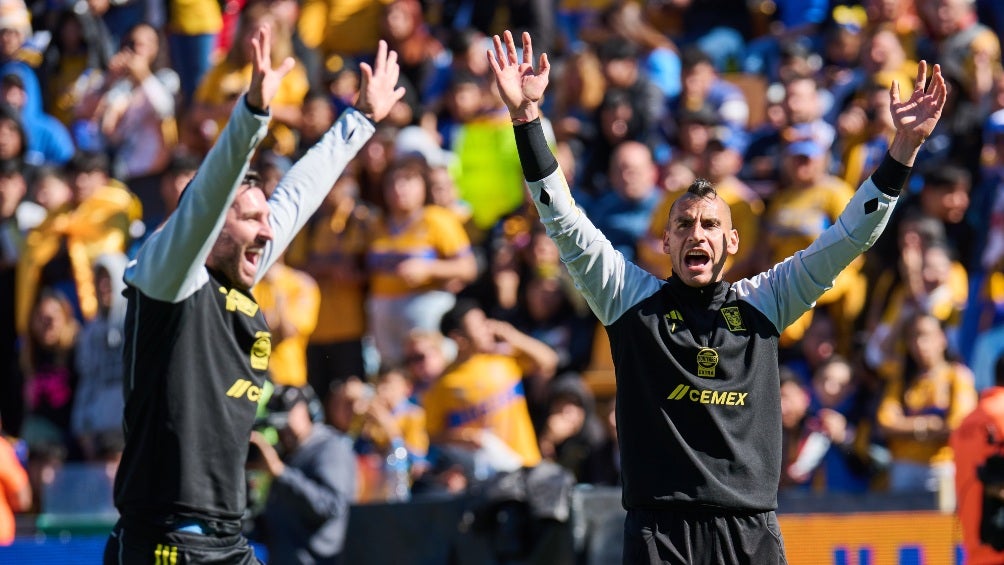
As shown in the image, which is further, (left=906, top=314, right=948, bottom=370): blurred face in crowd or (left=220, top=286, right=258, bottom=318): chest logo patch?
(left=906, top=314, right=948, bottom=370): blurred face in crowd

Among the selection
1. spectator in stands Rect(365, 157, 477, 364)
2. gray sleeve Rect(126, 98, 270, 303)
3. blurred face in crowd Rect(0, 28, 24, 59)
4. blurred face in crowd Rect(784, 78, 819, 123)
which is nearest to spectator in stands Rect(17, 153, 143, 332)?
spectator in stands Rect(365, 157, 477, 364)

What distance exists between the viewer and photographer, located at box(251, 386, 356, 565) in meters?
9.88

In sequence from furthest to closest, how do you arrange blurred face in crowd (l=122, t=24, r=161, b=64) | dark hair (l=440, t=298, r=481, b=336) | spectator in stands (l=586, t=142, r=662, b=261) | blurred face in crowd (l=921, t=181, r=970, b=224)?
blurred face in crowd (l=122, t=24, r=161, b=64), spectator in stands (l=586, t=142, r=662, b=261), blurred face in crowd (l=921, t=181, r=970, b=224), dark hair (l=440, t=298, r=481, b=336)

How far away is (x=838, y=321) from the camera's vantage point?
11.6 m

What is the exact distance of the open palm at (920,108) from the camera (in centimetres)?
613

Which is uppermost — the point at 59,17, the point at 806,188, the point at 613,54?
the point at 59,17

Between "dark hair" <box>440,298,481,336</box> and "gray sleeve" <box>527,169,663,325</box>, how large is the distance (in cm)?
500

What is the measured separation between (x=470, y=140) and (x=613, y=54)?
136 centimetres

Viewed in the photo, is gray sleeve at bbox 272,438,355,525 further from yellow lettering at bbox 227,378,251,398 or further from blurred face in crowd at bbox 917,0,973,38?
blurred face in crowd at bbox 917,0,973,38

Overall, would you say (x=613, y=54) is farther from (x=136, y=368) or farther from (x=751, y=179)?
(x=136, y=368)

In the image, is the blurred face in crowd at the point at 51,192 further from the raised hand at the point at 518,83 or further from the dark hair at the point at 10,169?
the raised hand at the point at 518,83

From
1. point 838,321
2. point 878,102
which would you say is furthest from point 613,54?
point 838,321

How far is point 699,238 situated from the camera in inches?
233

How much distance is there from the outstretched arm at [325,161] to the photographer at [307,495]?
10.8 ft
